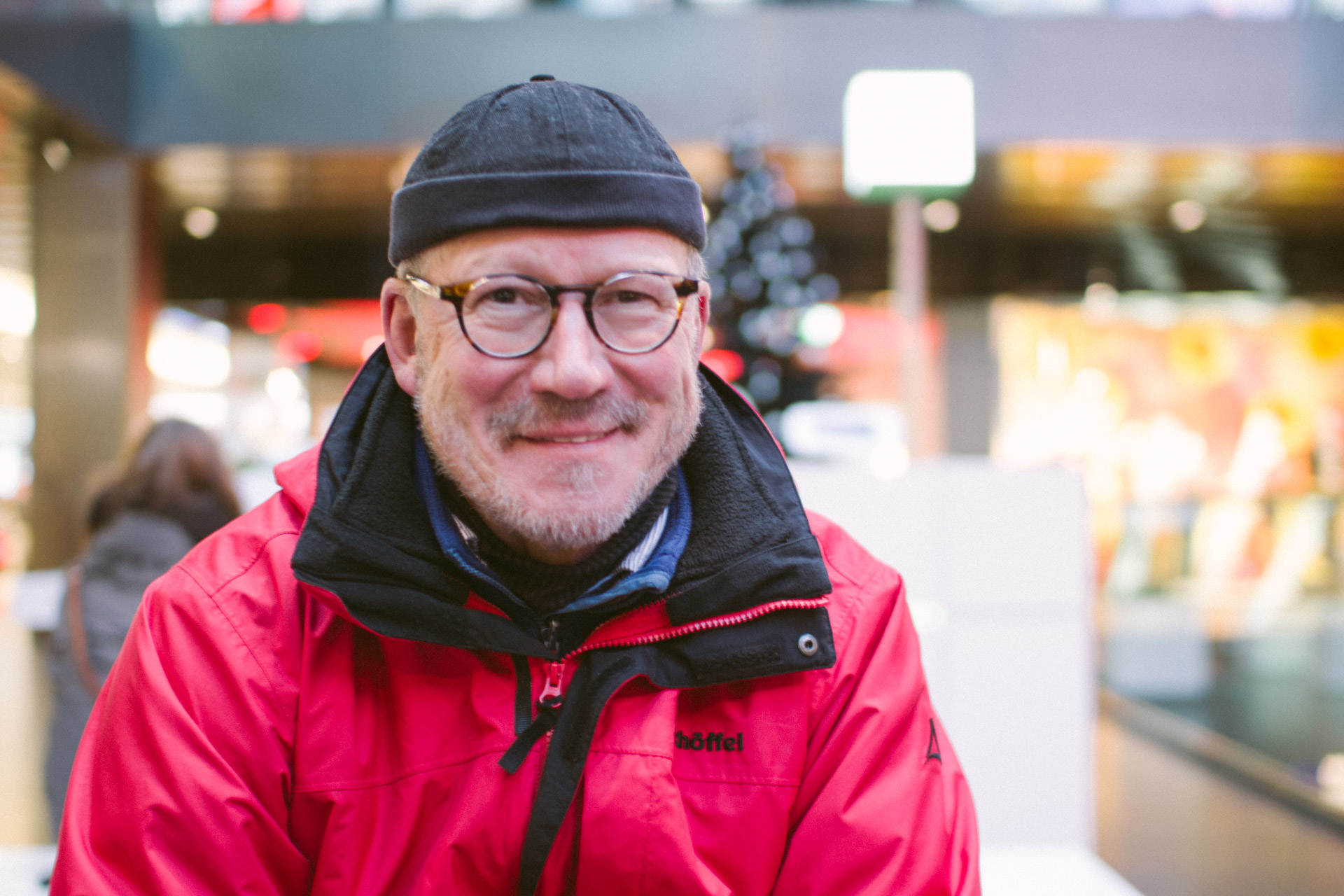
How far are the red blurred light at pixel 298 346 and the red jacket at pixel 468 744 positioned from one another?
31.0 ft

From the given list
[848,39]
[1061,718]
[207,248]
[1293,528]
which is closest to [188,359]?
[207,248]

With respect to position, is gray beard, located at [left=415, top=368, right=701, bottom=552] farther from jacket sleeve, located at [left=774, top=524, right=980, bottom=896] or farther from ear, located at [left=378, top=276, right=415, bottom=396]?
jacket sleeve, located at [left=774, top=524, right=980, bottom=896]

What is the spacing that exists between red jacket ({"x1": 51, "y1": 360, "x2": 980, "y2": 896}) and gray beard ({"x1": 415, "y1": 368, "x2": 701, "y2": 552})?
0.09 meters

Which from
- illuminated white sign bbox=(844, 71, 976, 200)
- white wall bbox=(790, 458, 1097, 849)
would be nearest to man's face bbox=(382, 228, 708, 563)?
white wall bbox=(790, 458, 1097, 849)

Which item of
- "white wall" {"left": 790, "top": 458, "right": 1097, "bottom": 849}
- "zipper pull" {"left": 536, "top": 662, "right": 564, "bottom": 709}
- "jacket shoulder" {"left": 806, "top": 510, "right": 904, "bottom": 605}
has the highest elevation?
"jacket shoulder" {"left": 806, "top": 510, "right": 904, "bottom": 605}

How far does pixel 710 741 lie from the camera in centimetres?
112

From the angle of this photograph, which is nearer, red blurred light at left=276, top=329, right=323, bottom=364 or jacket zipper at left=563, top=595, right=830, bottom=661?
jacket zipper at left=563, top=595, right=830, bottom=661

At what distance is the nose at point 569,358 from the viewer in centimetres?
107

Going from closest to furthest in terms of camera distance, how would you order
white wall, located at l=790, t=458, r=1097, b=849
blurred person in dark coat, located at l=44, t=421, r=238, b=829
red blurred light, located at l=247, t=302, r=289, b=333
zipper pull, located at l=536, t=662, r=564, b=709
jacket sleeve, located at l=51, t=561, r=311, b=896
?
jacket sleeve, located at l=51, t=561, r=311, b=896 → zipper pull, located at l=536, t=662, r=564, b=709 → blurred person in dark coat, located at l=44, t=421, r=238, b=829 → white wall, located at l=790, t=458, r=1097, b=849 → red blurred light, located at l=247, t=302, r=289, b=333

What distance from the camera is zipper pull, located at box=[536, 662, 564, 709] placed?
3.59 feet

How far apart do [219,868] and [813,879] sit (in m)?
0.63

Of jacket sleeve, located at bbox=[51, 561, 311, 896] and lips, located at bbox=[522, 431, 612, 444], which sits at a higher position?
lips, located at bbox=[522, 431, 612, 444]

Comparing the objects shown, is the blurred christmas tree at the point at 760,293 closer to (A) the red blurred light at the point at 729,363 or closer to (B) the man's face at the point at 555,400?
(A) the red blurred light at the point at 729,363

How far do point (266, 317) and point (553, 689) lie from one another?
9.85m
